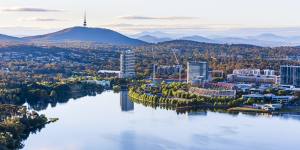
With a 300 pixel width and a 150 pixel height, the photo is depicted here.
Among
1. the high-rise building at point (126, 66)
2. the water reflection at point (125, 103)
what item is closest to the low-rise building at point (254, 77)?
the high-rise building at point (126, 66)

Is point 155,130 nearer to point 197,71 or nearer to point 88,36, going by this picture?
point 197,71

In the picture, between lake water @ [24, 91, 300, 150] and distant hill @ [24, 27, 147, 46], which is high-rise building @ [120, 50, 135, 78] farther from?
distant hill @ [24, 27, 147, 46]

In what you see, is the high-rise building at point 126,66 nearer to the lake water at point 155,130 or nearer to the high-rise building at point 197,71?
the high-rise building at point 197,71

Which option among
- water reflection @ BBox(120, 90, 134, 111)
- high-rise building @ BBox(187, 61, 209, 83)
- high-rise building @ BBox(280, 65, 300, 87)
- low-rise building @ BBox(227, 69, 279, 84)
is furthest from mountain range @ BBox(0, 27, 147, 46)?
water reflection @ BBox(120, 90, 134, 111)

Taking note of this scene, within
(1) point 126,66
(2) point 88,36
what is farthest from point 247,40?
(1) point 126,66

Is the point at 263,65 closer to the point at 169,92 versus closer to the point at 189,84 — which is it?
the point at 189,84
